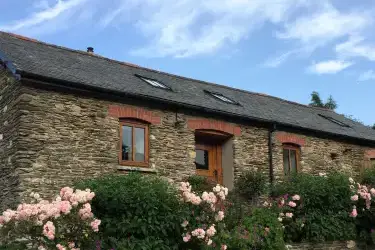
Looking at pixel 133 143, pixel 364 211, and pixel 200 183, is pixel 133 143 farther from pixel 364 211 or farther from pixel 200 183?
pixel 364 211

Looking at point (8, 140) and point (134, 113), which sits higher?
point (134, 113)

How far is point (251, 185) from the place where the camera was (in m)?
13.8

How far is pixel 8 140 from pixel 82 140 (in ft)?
5.43

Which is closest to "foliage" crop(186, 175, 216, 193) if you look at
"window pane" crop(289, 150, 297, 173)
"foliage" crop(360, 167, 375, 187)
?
"window pane" crop(289, 150, 297, 173)

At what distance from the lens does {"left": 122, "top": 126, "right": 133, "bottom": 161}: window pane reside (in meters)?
12.3

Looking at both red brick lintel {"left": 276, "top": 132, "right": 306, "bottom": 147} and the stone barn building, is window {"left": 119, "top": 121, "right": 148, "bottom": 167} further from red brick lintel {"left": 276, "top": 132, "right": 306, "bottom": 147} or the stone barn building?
red brick lintel {"left": 276, "top": 132, "right": 306, "bottom": 147}

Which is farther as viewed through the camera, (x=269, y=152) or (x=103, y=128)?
(x=269, y=152)

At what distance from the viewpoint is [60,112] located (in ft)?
36.8

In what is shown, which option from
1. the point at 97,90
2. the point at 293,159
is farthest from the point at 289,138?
the point at 97,90

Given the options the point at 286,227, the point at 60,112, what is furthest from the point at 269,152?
the point at 60,112

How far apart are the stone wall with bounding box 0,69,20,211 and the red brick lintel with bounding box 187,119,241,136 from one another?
465cm

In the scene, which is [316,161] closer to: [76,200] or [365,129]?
[365,129]

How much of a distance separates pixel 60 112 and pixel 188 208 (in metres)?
4.03

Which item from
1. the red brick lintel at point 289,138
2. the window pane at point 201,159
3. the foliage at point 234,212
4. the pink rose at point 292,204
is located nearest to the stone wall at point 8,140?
the foliage at point 234,212
